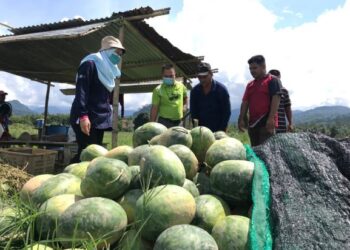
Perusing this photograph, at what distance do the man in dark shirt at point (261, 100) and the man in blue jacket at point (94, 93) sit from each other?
6.72 feet

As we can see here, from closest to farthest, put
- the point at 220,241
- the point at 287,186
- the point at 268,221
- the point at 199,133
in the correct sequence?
1. the point at 220,241
2. the point at 268,221
3. the point at 287,186
4. the point at 199,133

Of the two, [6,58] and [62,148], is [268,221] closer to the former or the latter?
[62,148]

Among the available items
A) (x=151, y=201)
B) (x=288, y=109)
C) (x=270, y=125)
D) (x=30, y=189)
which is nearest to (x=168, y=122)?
(x=270, y=125)

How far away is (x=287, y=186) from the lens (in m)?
2.49

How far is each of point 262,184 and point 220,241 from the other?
533mm

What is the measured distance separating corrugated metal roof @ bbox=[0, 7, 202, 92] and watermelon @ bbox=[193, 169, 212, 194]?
4.60 metres

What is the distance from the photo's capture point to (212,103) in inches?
223

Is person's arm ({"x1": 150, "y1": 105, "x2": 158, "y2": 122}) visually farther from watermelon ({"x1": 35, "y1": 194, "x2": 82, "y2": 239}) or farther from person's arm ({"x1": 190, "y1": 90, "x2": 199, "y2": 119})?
watermelon ({"x1": 35, "y1": 194, "x2": 82, "y2": 239})

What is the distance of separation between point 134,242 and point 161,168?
20.9 inches

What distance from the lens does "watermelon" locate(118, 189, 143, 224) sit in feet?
7.63

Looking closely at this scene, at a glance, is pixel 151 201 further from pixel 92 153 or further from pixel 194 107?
pixel 194 107

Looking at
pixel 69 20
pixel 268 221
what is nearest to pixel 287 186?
pixel 268 221

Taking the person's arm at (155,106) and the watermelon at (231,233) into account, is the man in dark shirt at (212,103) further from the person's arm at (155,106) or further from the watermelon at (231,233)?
the watermelon at (231,233)

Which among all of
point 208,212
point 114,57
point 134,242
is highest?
point 114,57
